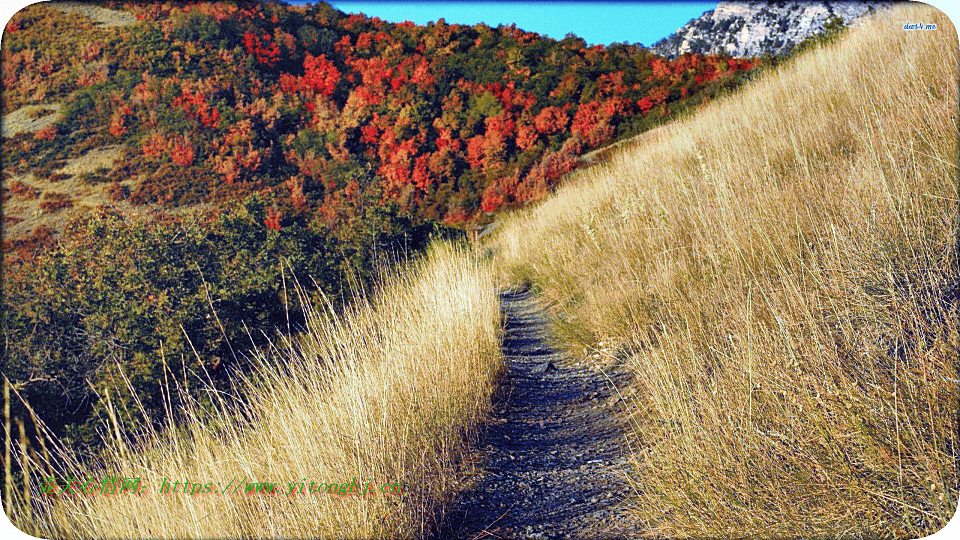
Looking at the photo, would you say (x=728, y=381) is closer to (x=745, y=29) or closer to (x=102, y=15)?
(x=745, y=29)

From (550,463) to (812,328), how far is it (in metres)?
1.30

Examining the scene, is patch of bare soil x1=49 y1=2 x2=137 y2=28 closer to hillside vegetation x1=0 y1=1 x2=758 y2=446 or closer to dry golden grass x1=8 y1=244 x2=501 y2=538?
hillside vegetation x1=0 y1=1 x2=758 y2=446

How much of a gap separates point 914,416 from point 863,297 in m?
0.64

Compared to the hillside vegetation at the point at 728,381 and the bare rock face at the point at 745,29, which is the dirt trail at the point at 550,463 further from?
the bare rock face at the point at 745,29

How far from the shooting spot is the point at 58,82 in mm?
19922

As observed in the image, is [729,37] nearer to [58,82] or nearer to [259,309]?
[259,309]

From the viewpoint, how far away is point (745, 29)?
20.6 metres

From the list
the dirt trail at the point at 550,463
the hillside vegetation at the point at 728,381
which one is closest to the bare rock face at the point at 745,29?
the hillside vegetation at the point at 728,381

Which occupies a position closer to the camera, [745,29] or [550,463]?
[550,463]

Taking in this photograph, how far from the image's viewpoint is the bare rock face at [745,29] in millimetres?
17094

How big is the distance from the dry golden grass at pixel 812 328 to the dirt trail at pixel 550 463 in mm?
159

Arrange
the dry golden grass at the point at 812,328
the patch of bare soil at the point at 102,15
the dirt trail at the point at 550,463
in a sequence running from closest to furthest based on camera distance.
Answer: the dry golden grass at the point at 812,328
the dirt trail at the point at 550,463
the patch of bare soil at the point at 102,15

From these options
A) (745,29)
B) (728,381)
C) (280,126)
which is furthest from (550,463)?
(745,29)

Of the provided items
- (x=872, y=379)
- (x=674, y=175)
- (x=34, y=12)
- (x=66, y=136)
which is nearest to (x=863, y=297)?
(x=872, y=379)
